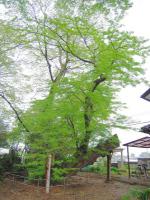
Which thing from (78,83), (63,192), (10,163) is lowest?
(63,192)

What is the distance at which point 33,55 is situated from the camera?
16234mm

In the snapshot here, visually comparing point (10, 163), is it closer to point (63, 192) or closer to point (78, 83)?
point (63, 192)

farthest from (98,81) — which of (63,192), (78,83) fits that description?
(63,192)

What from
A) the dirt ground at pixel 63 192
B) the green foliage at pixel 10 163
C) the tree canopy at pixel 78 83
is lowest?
the dirt ground at pixel 63 192

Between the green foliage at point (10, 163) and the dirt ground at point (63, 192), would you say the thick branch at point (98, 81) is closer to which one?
the dirt ground at point (63, 192)

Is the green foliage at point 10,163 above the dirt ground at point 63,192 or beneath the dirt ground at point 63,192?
above

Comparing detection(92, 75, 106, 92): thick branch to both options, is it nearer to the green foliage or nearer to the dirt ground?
the dirt ground

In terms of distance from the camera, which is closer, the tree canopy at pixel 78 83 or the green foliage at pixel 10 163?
the tree canopy at pixel 78 83

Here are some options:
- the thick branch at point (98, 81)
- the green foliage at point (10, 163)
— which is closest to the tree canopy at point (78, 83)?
the thick branch at point (98, 81)

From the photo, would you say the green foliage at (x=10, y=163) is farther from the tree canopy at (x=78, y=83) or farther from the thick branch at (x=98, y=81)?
the thick branch at (x=98, y=81)

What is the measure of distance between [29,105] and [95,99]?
487cm

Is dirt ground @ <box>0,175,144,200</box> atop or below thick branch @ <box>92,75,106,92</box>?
below

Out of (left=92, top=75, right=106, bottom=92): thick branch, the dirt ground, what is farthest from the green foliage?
(left=92, top=75, right=106, bottom=92): thick branch

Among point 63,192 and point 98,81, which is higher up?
point 98,81
